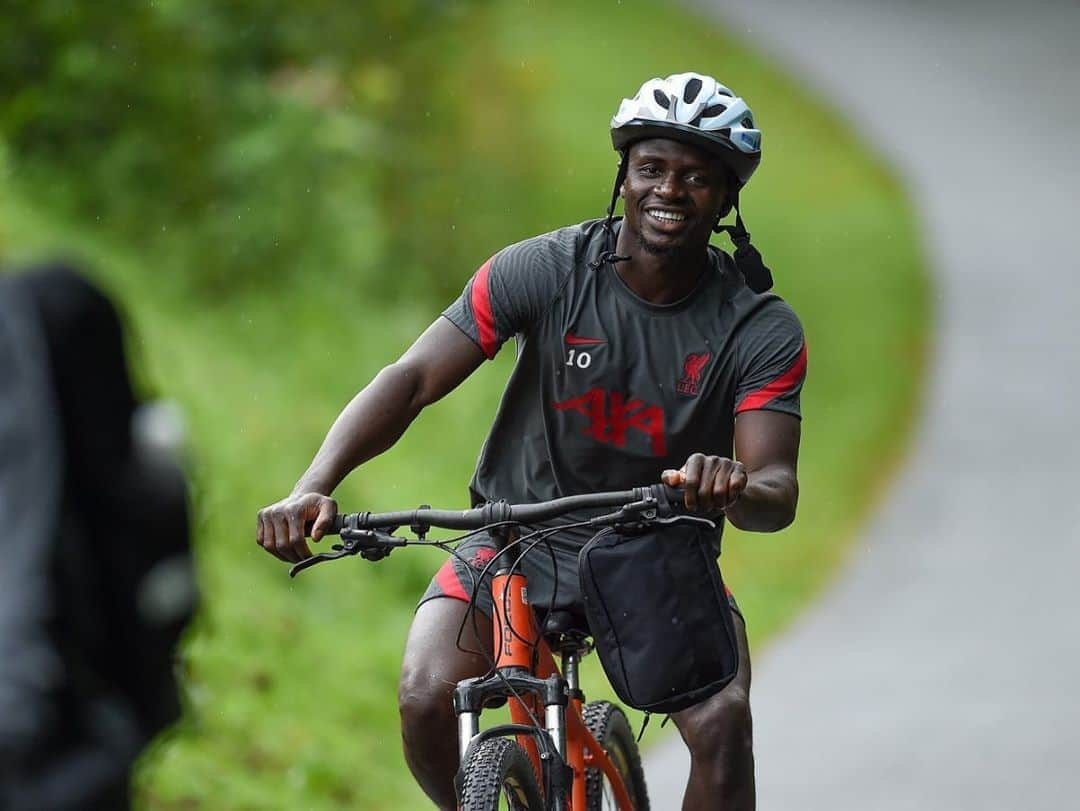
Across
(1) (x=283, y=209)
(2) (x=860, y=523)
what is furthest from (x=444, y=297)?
(2) (x=860, y=523)

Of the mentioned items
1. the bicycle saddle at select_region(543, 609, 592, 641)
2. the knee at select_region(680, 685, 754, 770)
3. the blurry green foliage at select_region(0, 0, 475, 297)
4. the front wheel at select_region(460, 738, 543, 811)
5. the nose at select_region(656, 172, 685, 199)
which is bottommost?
the front wheel at select_region(460, 738, 543, 811)

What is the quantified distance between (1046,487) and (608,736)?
358 inches

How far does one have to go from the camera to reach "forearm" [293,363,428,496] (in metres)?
4.77

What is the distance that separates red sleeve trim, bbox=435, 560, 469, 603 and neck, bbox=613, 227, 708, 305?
0.87 metres

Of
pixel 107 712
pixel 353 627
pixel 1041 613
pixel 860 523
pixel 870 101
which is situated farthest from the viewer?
pixel 870 101

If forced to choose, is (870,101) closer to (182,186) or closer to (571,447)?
(182,186)

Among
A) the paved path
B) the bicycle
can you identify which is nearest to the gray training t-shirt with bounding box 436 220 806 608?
the bicycle

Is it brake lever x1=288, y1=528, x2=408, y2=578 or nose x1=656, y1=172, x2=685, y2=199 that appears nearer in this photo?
brake lever x1=288, y1=528, x2=408, y2=578

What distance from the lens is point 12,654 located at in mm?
2090

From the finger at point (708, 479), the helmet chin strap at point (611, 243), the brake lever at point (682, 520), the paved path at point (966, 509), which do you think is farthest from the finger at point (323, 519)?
the paved path at point (966, 509)

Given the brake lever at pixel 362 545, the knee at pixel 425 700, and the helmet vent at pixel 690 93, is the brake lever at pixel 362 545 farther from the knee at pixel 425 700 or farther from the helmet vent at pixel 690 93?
the helmet vent at pixel 690 93

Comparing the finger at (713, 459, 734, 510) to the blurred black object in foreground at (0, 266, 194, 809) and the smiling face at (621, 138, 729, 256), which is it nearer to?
the smiling face at (621, 138, 729, 256)

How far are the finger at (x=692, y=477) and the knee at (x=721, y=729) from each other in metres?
0.80

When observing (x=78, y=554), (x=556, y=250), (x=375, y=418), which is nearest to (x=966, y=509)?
(x=556, y=250)
